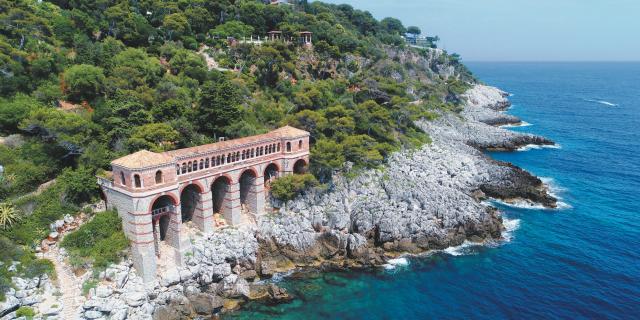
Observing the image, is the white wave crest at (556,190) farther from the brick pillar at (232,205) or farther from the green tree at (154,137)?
the green tree at (154,137)

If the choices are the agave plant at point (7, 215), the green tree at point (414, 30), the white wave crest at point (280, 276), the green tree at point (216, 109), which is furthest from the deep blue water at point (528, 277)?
the green tree at point (414, 30)

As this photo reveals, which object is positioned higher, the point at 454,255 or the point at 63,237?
the point at 63,237

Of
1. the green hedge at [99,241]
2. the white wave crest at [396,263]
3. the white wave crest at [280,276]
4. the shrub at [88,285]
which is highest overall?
the green hedge at [99,241]

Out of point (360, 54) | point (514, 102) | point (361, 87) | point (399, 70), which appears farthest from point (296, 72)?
point (514, 102)

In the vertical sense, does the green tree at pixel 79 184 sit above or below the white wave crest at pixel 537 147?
above

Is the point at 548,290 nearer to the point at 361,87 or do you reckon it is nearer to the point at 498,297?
the point at 498,297

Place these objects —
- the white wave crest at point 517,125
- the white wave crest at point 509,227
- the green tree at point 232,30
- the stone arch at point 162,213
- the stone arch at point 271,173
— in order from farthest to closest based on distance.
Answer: the white wave crest at point 517,125
the green tree at point 232,30
the white wave crest at point 509,227
the stone arch at point 271,173
the stone arch at point 162,213

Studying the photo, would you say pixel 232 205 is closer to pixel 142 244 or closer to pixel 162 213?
pixel 162 213
